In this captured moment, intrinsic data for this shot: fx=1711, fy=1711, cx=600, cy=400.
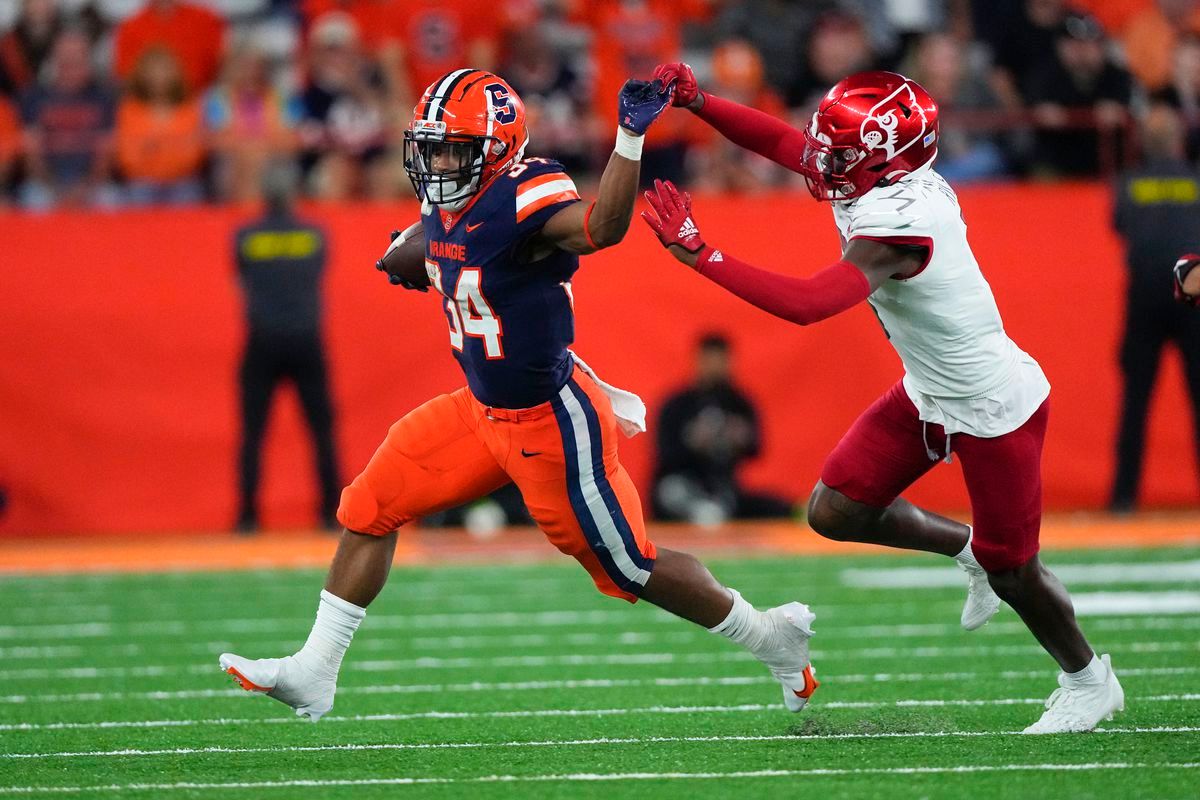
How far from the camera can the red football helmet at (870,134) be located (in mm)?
4426

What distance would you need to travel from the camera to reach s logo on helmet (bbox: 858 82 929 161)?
4.42m

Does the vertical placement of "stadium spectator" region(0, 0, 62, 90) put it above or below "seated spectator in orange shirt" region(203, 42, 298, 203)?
above

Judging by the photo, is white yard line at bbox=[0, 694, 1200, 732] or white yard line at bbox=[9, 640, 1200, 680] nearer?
white yard line at bbox=[0, 694, 1200, 732]

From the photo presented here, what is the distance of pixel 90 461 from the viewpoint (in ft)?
32.9

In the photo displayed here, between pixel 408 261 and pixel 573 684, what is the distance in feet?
5.55

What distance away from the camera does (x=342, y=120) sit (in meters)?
10.8

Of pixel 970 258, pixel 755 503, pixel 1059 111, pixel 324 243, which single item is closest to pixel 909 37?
pixel 1059 111

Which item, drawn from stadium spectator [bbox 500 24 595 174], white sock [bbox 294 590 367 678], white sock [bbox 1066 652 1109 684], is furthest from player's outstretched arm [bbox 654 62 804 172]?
stadium spectator [bbox 500 24 595 174]

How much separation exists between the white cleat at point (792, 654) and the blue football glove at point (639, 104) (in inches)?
56.5

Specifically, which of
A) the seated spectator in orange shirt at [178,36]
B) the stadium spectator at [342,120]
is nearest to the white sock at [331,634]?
the stadium spectator at [342,120]

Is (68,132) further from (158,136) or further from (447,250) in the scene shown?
(447,250)

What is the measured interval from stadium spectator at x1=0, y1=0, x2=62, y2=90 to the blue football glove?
821 cm

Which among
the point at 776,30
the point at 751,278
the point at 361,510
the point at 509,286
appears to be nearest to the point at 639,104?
the point at 751,278

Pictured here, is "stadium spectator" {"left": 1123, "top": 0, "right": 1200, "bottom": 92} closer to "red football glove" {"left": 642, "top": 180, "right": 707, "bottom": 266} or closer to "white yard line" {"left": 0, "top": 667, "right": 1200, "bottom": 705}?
"white yard line" {"left": 0, "top": 667, "right": 1200, "bottom": 705}
